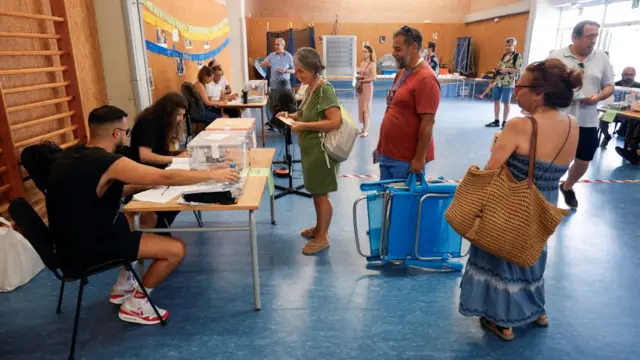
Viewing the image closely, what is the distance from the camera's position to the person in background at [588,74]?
304cm

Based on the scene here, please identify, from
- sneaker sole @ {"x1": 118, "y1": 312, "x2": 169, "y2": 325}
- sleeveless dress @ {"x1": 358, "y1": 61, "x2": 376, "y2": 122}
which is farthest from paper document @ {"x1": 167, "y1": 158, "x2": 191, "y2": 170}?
sleeveless dress @ {"x1": 358, "y1": 61, "x2": 376, "y2": 122}

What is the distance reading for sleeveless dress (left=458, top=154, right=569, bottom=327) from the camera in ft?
6.18

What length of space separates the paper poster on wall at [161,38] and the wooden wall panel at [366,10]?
804cm

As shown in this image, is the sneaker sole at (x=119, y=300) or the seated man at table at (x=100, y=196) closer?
the seated man at table at (x=100, y=196)

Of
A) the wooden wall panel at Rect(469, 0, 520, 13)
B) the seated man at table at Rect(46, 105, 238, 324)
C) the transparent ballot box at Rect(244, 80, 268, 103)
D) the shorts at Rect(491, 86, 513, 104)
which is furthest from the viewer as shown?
the wooden wall panel at Rect(469, 0, 520, 13)

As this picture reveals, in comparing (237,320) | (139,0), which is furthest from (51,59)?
(237,320)

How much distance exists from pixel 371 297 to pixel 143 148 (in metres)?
1.71

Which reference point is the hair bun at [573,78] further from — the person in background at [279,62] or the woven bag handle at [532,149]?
the person in background at [279,62]

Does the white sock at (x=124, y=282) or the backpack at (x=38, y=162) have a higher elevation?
the backpack at (x=38, y=162)

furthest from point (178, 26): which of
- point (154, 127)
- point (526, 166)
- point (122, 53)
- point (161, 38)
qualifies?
point (526, 166)

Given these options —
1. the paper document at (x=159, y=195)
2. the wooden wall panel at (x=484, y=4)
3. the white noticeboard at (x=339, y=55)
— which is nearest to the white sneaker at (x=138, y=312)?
the paper document at (x=159, y=195)

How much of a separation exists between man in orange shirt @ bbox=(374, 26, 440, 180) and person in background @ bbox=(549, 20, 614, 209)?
149cm

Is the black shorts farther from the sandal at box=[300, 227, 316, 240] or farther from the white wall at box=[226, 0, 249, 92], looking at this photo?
the white wall at box=[226, 0, 249, 92]

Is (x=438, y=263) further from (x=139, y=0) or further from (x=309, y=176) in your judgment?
(x=139, y=0)
